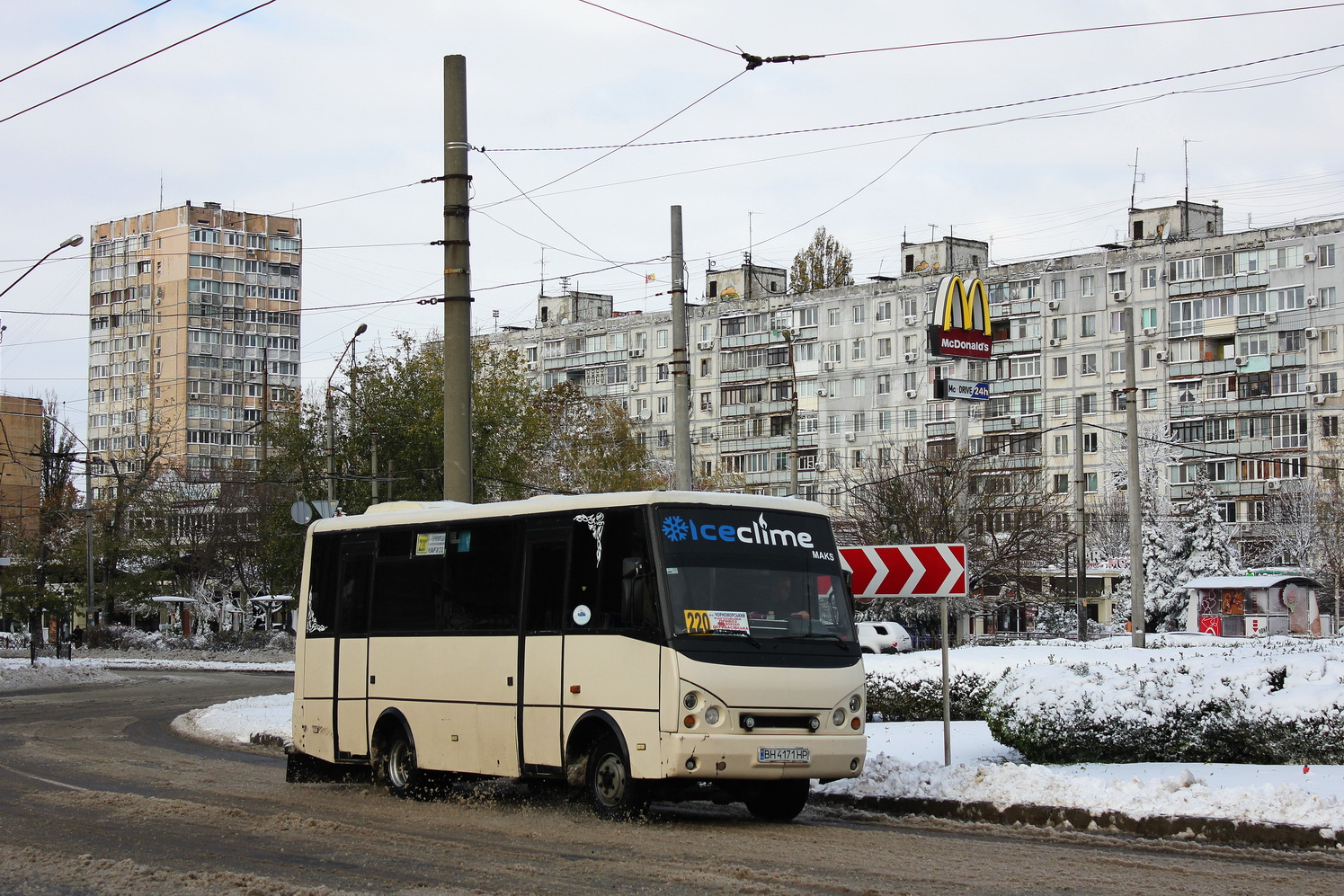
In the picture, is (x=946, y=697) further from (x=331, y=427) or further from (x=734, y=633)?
(x=331, y=427)

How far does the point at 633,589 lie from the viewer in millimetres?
13422

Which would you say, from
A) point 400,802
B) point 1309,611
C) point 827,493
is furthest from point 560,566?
point 827,493

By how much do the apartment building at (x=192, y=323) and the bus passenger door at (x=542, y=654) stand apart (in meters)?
134

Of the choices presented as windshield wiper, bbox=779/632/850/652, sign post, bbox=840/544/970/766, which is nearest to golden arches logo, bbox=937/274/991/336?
sign post, bbox=840/544/970/766

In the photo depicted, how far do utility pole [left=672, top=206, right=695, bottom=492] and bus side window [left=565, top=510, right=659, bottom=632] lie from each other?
848 cm

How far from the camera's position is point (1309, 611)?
5334cm

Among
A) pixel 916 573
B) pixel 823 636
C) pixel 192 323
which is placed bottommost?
pixel 823 636

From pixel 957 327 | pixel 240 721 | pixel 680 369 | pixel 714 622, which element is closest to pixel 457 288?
pixel 680 369

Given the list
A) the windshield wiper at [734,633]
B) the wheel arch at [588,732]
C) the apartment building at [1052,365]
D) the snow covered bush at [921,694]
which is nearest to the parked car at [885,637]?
the apartment building at [1052,365]

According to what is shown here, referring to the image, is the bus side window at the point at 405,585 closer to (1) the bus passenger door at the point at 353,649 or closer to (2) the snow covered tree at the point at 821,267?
(1) the bus passenger door at the point at 353,649

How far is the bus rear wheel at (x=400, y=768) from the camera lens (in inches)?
617

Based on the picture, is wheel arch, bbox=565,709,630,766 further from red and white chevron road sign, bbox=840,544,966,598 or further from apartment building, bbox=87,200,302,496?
apartment building, bbox=87,200,302,496

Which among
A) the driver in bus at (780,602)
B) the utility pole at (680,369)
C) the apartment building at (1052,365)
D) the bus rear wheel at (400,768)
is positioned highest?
the apartment building at (1052,365)

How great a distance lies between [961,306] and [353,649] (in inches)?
728
